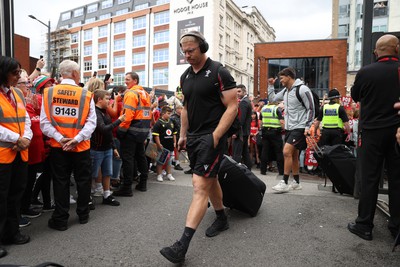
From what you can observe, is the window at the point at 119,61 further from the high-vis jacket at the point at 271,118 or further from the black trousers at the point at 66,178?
the black trousers at the point at 66,178

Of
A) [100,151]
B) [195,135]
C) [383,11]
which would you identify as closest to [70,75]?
[100,151]

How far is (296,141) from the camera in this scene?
5.27 meters

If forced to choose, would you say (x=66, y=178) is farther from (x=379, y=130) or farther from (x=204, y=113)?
(x=379, y=130)

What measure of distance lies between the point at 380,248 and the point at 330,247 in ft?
1.56

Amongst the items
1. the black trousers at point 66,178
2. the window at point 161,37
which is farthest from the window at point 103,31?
the black trousers at point 66,178

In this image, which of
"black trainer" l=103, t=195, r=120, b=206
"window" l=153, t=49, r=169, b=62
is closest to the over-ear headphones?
"black trainer" l=103, t=195, r=120, b=206

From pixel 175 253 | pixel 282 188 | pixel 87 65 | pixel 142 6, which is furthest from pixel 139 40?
pixel 175 253

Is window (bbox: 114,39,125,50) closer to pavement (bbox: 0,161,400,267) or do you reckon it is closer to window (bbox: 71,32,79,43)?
window (bbox: 71,32,79,43)

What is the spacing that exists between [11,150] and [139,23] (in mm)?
57477

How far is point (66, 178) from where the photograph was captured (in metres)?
3.79

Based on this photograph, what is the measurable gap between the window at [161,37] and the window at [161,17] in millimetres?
2093

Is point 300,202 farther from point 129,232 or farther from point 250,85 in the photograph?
point 250,85

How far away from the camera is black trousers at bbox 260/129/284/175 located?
25.6 ft

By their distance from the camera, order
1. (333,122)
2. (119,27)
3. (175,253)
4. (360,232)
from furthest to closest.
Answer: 1. (119,27)
2. (333,122)
3. (360,232)
4. (175,253)
